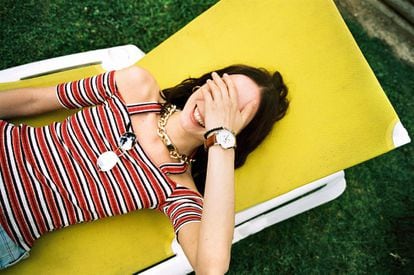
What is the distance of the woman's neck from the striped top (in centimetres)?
11

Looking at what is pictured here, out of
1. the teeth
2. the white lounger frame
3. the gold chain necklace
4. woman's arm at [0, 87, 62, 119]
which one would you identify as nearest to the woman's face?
the teeth

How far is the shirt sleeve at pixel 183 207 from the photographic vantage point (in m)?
2.22

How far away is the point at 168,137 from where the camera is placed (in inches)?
97.2

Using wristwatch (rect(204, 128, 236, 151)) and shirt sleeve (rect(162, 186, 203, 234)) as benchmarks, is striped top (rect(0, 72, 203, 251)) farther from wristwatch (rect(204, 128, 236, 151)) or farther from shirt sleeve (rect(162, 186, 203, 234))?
wristwatch (rect(204, 128, 236, 151))

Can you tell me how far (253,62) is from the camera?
2.87 metres

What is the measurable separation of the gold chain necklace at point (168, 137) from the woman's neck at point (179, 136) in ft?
0.06

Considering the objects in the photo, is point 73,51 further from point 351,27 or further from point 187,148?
point 351,27

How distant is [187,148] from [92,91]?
0.57 meters

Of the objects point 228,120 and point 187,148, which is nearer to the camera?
point 228,120

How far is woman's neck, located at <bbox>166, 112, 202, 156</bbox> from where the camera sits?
244 cm

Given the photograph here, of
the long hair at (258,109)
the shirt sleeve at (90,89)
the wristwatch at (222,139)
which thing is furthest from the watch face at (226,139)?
the shirt sleeve at (90,89)

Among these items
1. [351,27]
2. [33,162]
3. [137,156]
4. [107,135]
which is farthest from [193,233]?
[351,27]

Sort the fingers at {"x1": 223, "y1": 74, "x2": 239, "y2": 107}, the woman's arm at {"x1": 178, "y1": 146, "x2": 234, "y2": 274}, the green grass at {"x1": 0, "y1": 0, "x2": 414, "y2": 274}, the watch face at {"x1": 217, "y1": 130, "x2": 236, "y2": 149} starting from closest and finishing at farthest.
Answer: the woman's arm at {"x1": 178, "y1": 146, "x2": 234, "y2": 274}
the watch face at {"x1": 217, "y1": 130, "x2": 236, "y2": 149}
the fingers at {"x1": 223, "y1": 74, "x2": 239, "y2": 107}
the green grass at {"x1": 0, "y1": 0, "x2": 414, "y2": 274}

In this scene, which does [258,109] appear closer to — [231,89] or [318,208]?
[231,89]
